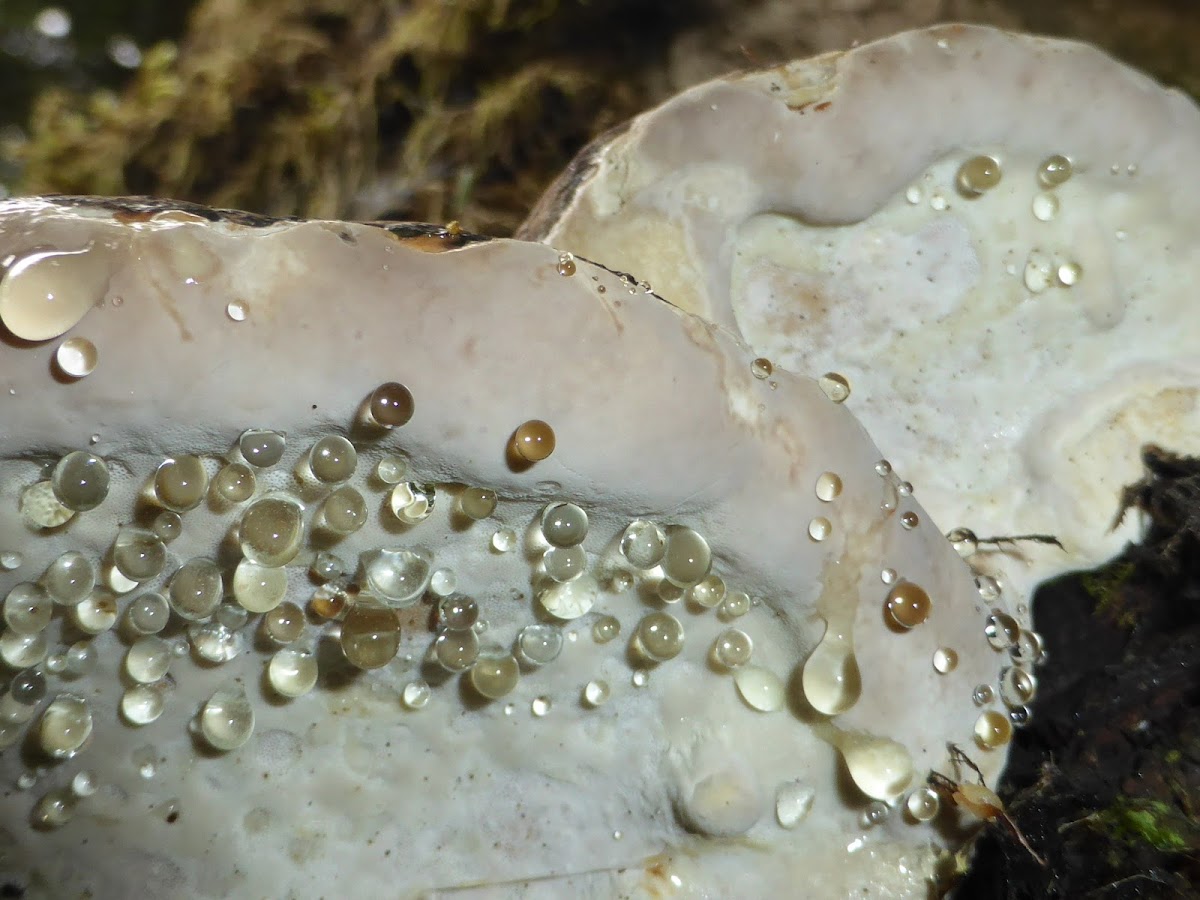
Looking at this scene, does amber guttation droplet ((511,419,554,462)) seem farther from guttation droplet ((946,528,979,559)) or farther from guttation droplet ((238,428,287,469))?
guttation droplet ((946,528,979,559))

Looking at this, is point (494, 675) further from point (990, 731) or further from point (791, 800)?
point (990, 731)

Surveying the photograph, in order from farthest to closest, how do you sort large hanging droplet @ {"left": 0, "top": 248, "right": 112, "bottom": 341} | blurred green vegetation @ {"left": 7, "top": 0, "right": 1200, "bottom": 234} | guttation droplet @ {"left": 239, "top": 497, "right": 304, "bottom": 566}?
blurred green vegetation @ {"left": 7, "top": 0, "right": 1200, "bottom": 234}
guttation droplet @ {"left": 239, "top": 497, "right": 304, "bottom": 566}
large hanging droplet @ {"left": 0, "top": 248, "right": 112, "bottom": 341}

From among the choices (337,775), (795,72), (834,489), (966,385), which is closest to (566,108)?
(795,72)

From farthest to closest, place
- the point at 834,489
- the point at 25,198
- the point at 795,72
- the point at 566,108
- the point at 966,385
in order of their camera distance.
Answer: the point at 566,108
the point at 966,385
the point at 795,72
the point at 834,489
the point at 25,198

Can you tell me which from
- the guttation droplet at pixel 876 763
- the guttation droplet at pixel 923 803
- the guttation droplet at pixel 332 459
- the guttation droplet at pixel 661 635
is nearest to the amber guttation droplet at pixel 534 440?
the guttation droplet at pixel 332 459

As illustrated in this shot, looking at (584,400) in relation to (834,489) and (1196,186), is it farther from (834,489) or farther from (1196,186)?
(1196,186)

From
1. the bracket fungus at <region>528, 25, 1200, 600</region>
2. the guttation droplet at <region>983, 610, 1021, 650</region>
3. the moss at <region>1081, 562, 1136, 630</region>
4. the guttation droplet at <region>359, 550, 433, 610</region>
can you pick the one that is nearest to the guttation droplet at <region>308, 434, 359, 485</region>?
the guttation droplet at <region>359, 550, 433, 610</region>
